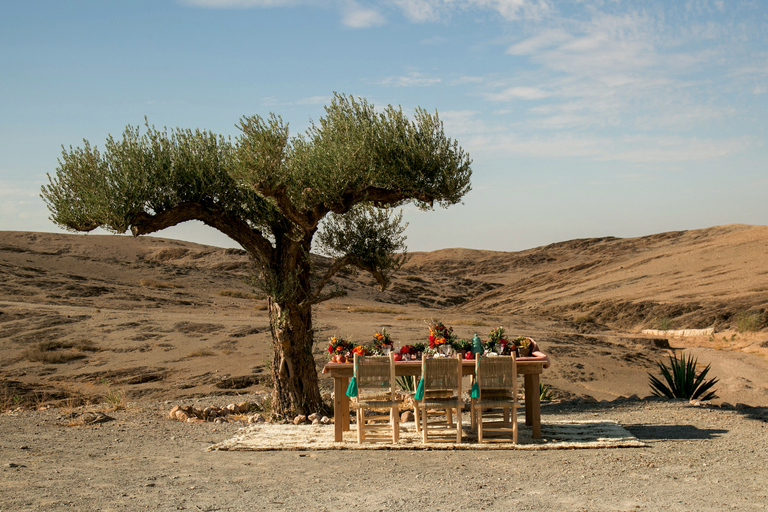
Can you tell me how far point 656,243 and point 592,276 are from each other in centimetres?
1768

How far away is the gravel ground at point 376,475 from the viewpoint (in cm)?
513

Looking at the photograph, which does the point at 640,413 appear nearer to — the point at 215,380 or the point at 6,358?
the point at 215,380

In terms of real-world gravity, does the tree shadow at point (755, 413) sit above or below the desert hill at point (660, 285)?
below

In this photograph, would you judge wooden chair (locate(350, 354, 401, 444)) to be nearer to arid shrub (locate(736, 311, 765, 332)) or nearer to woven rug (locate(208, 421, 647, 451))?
woven rug (locate(208, 421, 647, 451))

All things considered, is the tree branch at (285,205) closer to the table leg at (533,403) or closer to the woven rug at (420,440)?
the woven rug at (420,440)

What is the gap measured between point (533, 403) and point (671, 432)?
76.2 inches

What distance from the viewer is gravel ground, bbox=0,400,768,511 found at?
16.8ft

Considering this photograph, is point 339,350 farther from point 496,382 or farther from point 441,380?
point 496,382

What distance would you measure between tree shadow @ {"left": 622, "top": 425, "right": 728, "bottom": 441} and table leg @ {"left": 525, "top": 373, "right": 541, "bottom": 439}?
4.29ft

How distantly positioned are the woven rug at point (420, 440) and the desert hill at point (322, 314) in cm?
266

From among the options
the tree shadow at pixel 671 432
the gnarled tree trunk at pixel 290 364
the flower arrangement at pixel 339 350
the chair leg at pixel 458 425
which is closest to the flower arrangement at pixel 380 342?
the flower arrangement at pixel 339 350

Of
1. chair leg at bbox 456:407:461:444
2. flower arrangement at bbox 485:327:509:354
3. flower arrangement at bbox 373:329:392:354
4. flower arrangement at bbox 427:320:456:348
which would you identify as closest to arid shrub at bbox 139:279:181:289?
flower arrangement at bbox 373:329:392:354

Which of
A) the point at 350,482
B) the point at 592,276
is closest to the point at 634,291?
the point at 592,276

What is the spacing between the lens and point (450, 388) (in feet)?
25.3
